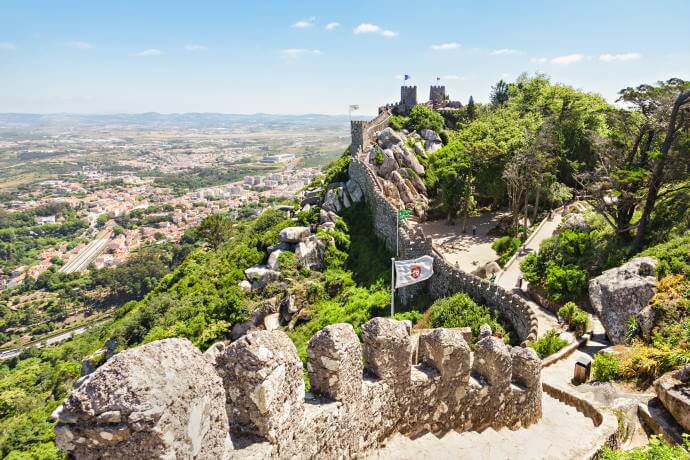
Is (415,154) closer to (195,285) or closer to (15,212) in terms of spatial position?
(195,285)

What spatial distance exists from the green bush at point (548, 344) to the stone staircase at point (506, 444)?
4091mm

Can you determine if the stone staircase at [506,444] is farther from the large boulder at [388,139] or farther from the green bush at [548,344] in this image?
the large boulder at [388,139]

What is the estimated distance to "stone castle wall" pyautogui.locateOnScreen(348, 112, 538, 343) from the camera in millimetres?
14125

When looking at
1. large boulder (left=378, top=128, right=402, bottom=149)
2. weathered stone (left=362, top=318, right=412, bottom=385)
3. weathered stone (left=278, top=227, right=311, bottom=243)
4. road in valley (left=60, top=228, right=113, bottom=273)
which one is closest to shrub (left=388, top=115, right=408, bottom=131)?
large boulder (left=378, top=128, right=402, bottom=149)

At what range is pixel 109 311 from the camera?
75.8 m

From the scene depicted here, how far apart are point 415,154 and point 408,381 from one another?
31915 mm

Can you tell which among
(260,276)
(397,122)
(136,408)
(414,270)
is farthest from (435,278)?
(397,122)

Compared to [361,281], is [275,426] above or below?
above

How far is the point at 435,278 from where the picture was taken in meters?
18.7

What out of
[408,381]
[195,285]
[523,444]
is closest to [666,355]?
[523,444]

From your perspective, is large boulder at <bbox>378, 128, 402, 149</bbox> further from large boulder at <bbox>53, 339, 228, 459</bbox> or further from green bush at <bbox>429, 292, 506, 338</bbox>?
large boulder at <bbox>53, 339, 228, 459</bbox>

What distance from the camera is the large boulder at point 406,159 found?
112ft

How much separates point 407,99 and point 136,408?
4899cm

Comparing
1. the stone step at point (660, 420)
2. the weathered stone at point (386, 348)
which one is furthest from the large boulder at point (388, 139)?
the weathered stone at point (386, 348)
